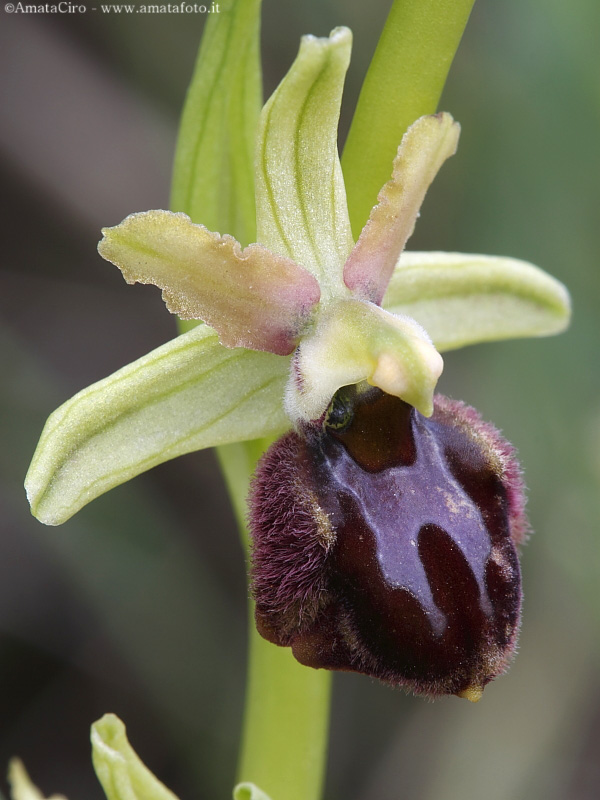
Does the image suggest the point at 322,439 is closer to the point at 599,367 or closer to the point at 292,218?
the point at 292,218

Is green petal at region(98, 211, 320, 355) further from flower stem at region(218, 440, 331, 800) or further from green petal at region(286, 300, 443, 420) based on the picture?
flower stem at region(218, 440, 331, 800)

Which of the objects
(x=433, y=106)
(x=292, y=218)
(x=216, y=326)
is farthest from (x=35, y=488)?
(x=433, y=106)

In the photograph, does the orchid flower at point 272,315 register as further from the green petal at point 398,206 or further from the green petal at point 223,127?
the green petal at point 223,127

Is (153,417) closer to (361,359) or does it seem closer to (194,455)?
(361,359)

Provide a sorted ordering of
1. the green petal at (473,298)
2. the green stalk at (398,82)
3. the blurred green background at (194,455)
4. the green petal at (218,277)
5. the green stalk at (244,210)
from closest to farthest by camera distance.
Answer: the green petal at (218,277) → the green stalk at (398,82) → the green stalk at (244,210) → the green petal at (473,298) → the blurred green background at (194,455)

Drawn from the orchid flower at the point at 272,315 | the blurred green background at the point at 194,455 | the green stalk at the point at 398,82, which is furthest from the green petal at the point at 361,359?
the blurred green background at the point at 194,455
